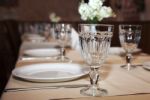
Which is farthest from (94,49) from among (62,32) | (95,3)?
(62,32)

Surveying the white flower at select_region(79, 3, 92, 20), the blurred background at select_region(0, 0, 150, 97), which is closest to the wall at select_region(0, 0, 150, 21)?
the blurred background at select_region(0, 0, 150, 97)

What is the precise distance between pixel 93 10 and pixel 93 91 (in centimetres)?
45

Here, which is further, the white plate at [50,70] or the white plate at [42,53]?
the white plate at [42,53]

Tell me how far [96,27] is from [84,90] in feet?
0.73

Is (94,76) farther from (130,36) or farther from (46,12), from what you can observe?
(46,12)

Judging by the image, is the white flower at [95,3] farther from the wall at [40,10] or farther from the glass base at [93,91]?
the wall at [40,10]

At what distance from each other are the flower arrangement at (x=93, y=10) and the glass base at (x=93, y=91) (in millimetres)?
409

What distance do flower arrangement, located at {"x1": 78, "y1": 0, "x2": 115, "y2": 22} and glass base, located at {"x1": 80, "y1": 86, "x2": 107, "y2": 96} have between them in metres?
0.41

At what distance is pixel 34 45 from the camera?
8.75 ft

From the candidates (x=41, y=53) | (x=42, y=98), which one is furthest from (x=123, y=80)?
(x=41, y=53)

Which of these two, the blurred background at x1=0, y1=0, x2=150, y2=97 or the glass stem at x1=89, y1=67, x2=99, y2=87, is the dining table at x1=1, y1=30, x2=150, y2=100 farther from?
the blurred background at x1=0, y1=0, x2=150, y2=97

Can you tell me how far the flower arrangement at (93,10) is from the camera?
1282 mm

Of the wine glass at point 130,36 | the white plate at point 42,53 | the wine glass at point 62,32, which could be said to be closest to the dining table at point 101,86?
the wine glass at point 130,36

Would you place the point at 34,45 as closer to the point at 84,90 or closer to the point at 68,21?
the point at 84,90
